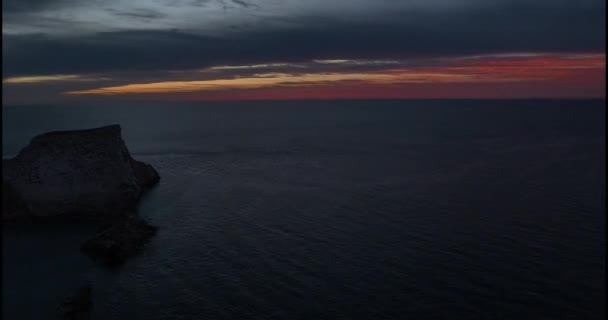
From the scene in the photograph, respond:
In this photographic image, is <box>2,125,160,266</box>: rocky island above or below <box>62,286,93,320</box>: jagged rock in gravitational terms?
above

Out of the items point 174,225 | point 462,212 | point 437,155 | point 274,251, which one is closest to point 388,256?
point 274,251

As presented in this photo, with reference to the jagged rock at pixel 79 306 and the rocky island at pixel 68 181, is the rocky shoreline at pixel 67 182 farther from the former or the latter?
the jagged rock at pixel 79 306

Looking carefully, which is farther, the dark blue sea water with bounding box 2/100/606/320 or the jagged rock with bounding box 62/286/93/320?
the dark blue sea water with bounding box 2/100/606/320

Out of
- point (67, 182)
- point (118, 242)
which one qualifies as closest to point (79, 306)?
point (118, 242)

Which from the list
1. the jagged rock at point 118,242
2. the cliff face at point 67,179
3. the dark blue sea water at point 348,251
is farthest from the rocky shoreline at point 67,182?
the dark blue sea water at point 348,251

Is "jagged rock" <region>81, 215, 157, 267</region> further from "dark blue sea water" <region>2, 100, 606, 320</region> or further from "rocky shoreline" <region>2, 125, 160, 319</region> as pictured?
"rocky shoreline" <region>2, 125, 160, 319</region>

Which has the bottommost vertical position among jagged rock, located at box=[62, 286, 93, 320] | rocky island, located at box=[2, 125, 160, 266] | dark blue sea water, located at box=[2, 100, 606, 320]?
jagged rock, located at box=[62, 286, 93, 320]

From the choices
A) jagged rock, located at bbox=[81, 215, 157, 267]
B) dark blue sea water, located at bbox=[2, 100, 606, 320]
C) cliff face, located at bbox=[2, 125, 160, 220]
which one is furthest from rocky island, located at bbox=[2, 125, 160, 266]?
jagged rock, located at bbox=[81, 215, 157, 267]

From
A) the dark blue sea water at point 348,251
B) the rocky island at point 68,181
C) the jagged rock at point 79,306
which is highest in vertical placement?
the rocky island at point 68,181
